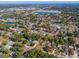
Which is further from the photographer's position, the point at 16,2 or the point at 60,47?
the point at 16,2

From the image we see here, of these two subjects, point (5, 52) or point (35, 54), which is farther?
point (5, 52)

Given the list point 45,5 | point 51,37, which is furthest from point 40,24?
point 45,5

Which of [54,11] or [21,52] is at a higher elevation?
[54,11]

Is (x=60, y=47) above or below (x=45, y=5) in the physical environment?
below

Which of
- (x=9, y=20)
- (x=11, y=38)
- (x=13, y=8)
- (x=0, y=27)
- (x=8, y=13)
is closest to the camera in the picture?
(x=11, y=38)

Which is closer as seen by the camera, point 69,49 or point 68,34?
point 69,49

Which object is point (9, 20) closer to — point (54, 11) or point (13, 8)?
point (13, 8)

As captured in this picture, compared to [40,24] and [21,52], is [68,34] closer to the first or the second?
[40,24]

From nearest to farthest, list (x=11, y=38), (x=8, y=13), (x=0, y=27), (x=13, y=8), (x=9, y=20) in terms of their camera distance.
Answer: (x=11, y=38)
(x=0, y=27)
(x=9, y=20)
(x=8, y=13)
(x=13, y=8)

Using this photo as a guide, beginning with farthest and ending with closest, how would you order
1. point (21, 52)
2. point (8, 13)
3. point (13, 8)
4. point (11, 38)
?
1. point (13, 8)
2. point (8, 13)
3. point (11, 38)
4. point (21, 52)
